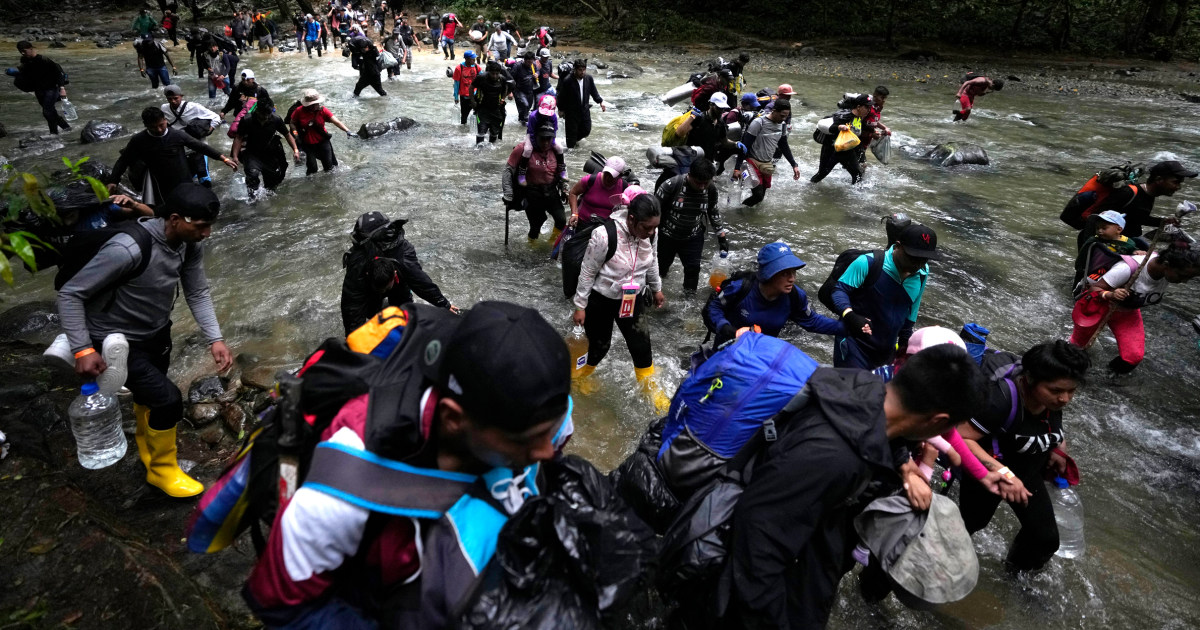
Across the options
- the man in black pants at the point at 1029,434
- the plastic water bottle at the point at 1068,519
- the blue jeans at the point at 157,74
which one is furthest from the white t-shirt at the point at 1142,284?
the blue jeans at the point at 157,74

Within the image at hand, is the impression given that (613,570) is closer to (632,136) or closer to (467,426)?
(467,426)

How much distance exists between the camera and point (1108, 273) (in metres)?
5.27

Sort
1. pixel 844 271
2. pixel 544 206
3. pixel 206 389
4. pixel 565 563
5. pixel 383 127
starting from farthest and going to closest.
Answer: pixel 383 127 < pixel 544 206 < pixel 206 389 < pixel 844 271 < pixel 565 563

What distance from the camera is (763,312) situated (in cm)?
425

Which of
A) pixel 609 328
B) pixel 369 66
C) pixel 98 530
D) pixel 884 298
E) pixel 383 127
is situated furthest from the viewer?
pixel 369 66

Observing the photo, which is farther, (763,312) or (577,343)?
(577,343)

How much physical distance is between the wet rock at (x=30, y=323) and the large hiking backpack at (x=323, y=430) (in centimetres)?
592

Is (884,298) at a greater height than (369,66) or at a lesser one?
lesser

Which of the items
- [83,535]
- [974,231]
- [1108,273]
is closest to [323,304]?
[83,535]

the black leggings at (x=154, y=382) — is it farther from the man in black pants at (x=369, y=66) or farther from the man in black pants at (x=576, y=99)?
the man in black pants at (x=369, y=66)

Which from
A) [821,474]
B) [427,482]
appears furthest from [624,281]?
[427,482]

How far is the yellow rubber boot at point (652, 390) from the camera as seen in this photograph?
5.35 metres

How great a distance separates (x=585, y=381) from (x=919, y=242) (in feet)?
9.92

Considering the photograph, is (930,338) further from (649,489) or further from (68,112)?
(68,112)
